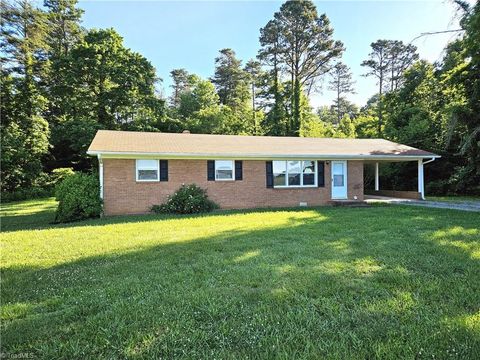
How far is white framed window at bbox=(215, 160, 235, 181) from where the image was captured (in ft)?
44.5

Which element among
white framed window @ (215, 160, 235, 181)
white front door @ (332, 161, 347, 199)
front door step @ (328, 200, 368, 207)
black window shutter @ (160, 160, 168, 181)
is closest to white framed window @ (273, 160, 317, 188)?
white front door @ (332, 161, 347, 199)

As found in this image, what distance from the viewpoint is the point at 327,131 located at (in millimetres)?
30422

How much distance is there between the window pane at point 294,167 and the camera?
569 inches

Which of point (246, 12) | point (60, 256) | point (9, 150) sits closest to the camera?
point (60, 256)

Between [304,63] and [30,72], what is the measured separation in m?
25.2

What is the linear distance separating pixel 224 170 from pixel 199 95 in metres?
21.2

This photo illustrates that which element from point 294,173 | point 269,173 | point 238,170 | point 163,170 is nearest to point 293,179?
point 294,173

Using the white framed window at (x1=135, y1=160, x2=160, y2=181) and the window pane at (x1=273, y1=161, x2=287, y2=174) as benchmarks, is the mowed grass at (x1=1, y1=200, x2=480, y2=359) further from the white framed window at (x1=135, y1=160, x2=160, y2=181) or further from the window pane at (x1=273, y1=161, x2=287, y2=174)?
the window pane at (x1=273, y1=161, x2=287, y2=174)

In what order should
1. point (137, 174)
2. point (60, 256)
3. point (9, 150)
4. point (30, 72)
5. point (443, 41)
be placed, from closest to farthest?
1. point (60, 256)
2. point (443, 41)
3. point (137, 174)
4. point (9, 150)
5. point (30, 72)

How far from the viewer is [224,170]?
537 inches

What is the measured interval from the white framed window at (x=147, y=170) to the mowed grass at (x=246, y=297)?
5.74 m

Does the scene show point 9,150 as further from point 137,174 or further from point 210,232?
point 210,232

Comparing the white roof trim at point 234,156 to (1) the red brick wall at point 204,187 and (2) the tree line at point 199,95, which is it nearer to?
(1) the red brick wall at point 204,187

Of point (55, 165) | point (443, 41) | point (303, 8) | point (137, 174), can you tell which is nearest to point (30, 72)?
point (55, 165)
